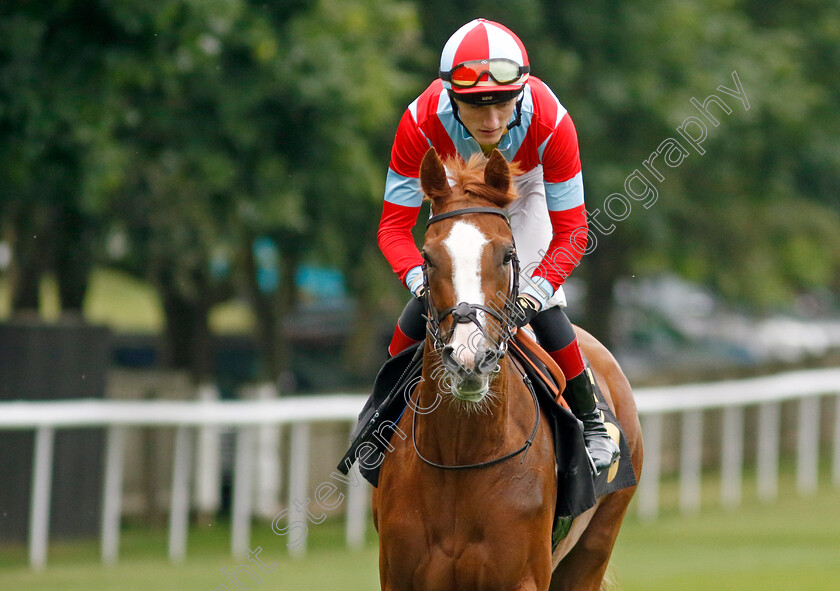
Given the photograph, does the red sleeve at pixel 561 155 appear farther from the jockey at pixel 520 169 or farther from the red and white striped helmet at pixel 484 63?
the red and white striped helmet at pixel 484 63

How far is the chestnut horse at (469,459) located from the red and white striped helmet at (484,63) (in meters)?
0.31

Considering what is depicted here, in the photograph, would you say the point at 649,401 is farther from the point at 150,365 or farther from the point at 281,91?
the point at 150,365

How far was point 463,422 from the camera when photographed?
445 centimetres

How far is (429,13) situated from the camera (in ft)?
43.4

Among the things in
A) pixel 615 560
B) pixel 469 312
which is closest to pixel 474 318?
pixel 469 312

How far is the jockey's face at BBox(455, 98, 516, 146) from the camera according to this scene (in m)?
4.68

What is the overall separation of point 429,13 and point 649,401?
4782mm

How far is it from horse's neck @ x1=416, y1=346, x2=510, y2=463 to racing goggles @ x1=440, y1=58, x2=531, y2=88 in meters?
1.07

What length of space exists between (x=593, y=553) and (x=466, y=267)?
90.2 inches

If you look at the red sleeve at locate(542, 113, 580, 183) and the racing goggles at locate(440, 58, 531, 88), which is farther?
the red sleeve at locate(542, 113, 580, 183)

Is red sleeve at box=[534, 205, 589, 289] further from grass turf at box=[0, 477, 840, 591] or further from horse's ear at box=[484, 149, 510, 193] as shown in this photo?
grass turf at box=[0, 477, 840, 591]

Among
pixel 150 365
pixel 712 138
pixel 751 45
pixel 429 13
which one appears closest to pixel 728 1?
pixel 751 45

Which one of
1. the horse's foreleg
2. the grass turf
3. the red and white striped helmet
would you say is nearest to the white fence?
the grass turf

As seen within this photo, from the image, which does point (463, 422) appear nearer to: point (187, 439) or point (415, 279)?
point (415, 279)
